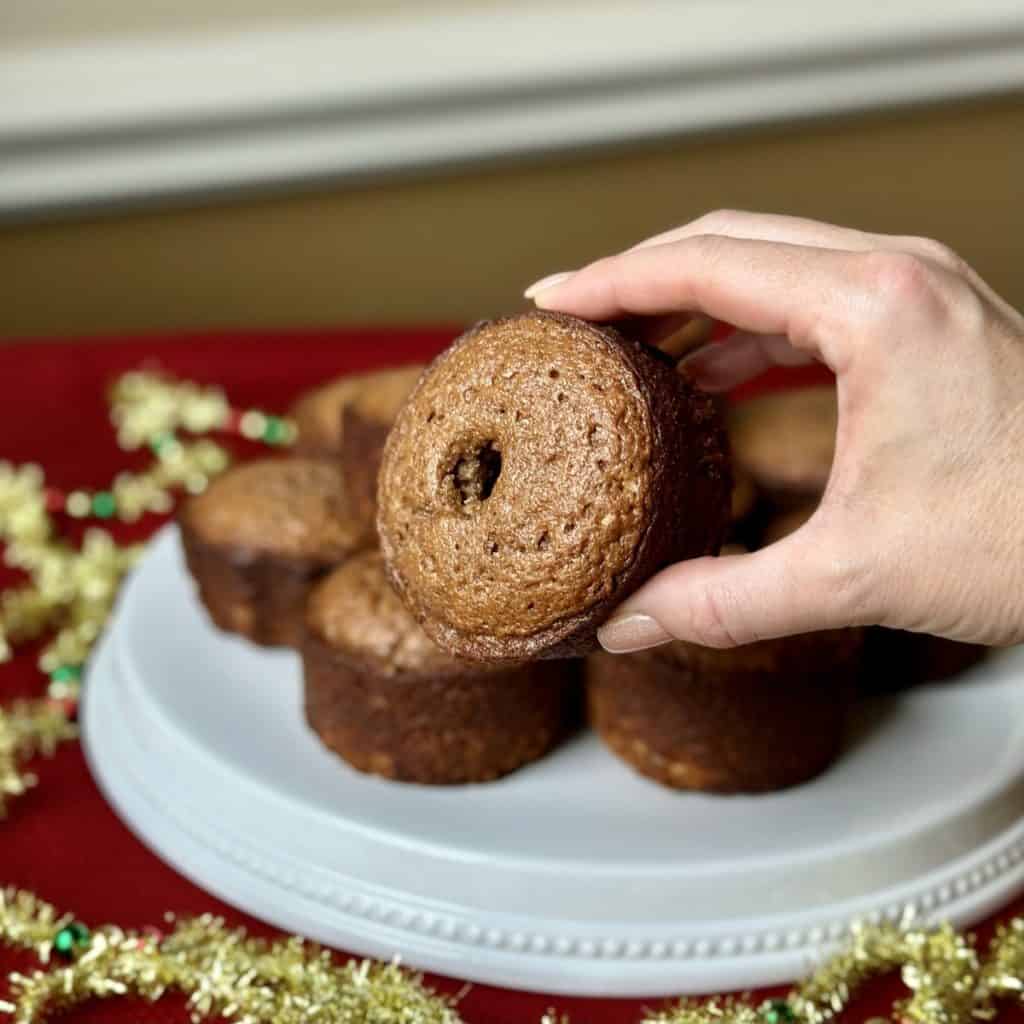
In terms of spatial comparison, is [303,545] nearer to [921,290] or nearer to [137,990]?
[137,990]

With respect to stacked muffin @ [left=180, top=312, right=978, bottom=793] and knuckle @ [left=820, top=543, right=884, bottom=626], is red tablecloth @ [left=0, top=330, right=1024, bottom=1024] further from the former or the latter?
knuckle @ [left=820, top=543, right=884, bottom=626]

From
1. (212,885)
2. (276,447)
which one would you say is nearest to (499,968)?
(212,885)

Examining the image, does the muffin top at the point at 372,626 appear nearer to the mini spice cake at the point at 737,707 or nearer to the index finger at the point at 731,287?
the mini spice cake at the point at 737,707

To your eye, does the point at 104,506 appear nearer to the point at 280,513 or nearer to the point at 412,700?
the point at 280,513

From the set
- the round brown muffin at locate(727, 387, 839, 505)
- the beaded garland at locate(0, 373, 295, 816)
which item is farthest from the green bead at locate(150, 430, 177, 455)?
the round brown muffin at locate(727, 387, 839, 505)

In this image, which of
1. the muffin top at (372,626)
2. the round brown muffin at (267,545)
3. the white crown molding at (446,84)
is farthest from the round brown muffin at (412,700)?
the white crown molding at (446,84)

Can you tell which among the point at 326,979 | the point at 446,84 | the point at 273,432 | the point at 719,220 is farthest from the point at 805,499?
the point at 446,84
